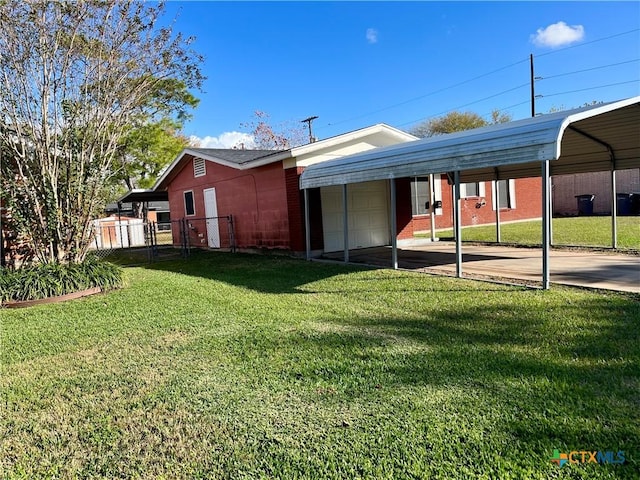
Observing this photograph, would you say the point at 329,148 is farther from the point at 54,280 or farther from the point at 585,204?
the point at 585,204

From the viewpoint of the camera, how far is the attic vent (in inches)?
593

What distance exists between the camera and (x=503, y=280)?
6484 mm

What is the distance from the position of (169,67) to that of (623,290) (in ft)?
30.1

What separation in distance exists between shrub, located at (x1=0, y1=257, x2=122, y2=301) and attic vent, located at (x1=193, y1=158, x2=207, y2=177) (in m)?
7.66

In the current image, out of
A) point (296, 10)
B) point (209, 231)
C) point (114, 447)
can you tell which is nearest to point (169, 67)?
point (296, 10)

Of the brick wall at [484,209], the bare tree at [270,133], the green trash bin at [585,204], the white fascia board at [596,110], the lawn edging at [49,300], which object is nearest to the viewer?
the white fascia board at [596,110]

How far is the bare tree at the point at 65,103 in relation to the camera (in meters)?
7.23

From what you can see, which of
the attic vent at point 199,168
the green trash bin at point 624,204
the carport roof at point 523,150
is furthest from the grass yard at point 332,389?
the green trash bin at point 624,204

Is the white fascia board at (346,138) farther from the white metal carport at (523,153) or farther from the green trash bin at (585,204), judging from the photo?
the green trash bin at (585,204)

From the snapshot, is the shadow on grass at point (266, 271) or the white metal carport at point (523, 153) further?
the shadow on grass at point (266, 271)

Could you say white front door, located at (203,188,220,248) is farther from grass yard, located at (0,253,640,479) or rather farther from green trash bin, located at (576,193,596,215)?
green trash bin, located at (576,193,596,215)

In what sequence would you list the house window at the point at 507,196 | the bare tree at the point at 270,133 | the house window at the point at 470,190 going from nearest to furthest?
the house window at the point at 470,190 → the house window at the point at 507,196 → the bare tree at the point at 270,133

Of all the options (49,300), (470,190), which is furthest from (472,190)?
(49,300)

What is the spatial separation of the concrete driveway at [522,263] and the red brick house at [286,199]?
3.37 feet
